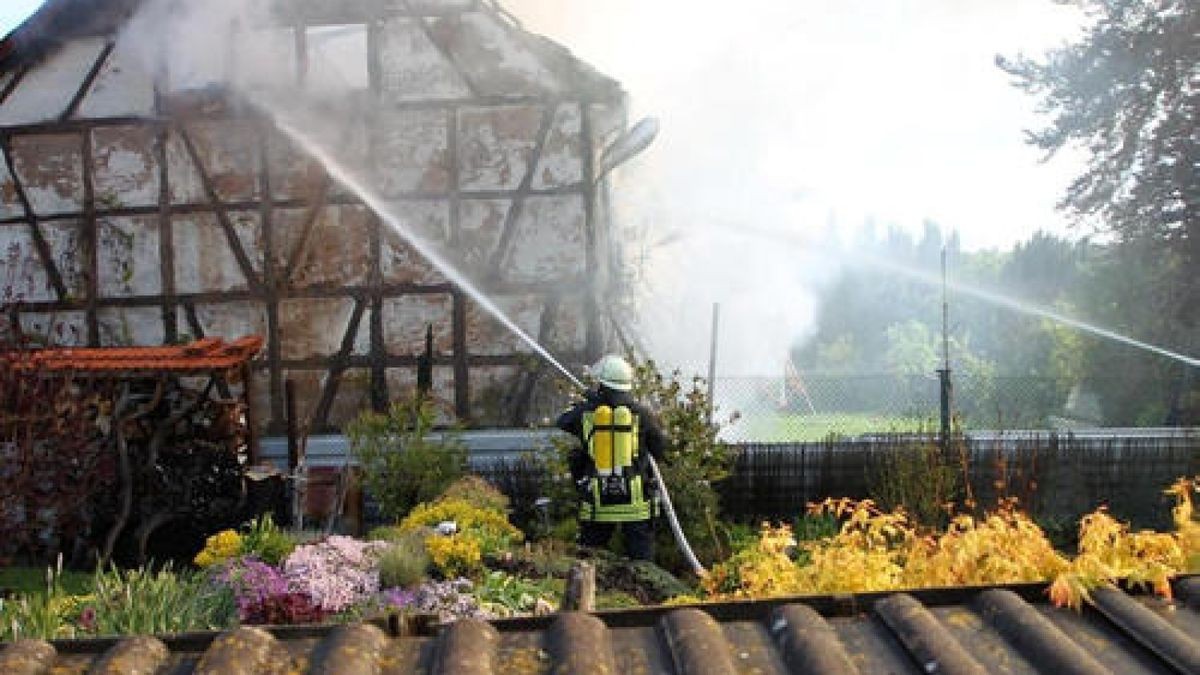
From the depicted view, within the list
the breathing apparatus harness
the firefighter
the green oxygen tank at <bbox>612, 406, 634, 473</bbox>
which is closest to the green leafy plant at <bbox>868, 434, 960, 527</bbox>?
the firefighter

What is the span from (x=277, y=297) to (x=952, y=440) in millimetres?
7561

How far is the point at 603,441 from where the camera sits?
354 inches

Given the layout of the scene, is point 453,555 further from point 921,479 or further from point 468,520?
point 921,479

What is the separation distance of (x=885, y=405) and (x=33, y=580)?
52.0 feet

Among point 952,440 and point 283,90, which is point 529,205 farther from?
point 952,440

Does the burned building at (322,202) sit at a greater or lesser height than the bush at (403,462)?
greater

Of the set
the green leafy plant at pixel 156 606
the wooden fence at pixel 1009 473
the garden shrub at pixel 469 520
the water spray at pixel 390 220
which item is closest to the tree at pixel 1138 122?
the wooden fence at pixel 1009 473

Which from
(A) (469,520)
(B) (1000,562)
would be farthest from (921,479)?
(B) (1000,562)

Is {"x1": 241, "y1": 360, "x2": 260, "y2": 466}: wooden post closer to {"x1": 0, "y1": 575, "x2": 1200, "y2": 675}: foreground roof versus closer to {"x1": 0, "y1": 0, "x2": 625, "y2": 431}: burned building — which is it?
{"x1": 0, "y1": 0, "x2": 625, "y2": 431}: burned building

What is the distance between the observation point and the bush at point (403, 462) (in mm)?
11125

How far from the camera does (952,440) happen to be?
11523 millimetres

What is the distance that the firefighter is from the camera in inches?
355

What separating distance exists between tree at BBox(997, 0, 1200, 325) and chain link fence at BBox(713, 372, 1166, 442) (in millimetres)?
2732

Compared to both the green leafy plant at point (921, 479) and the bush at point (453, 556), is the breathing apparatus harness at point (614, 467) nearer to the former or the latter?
the bush at point (453, 556)
